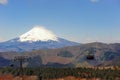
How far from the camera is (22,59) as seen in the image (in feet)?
306

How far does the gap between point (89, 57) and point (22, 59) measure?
2101cm

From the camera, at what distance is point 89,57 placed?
3723 inches
